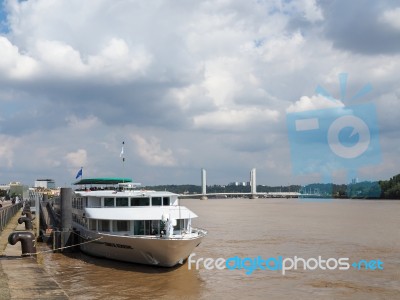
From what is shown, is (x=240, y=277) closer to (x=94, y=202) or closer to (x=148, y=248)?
(x=148, y=248)

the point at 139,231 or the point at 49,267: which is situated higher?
the point at 139,231

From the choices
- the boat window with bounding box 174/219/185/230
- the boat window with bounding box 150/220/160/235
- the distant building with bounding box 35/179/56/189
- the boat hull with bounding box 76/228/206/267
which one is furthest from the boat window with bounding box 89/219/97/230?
the distant building with bounding box 35/179/56/189

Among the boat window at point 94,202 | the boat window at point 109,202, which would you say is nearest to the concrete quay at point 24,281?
the boat window at point 94,202

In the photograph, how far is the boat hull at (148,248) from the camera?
25188 millimetres

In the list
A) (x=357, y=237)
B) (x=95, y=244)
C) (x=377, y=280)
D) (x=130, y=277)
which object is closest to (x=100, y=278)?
(x=130, y=277)

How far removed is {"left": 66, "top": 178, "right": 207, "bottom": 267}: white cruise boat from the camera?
25625 mm

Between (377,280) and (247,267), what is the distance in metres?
7.70

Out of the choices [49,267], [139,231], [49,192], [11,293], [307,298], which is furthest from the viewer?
[49,192]

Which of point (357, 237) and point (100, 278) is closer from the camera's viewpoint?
point (100, 278)

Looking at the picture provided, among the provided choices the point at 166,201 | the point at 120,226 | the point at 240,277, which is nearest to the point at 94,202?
the point at 120,226

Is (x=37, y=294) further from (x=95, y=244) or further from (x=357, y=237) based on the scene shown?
(x=357, y=237)

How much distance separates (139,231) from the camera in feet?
90.0

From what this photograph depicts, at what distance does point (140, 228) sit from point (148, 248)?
197 centimetres

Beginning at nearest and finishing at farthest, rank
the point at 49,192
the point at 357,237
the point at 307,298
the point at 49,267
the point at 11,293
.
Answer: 1. the point at 11,293
2. the point at 307,298
3. the point at 49,267
4. the point at 357,237
5. the point at 49,192
